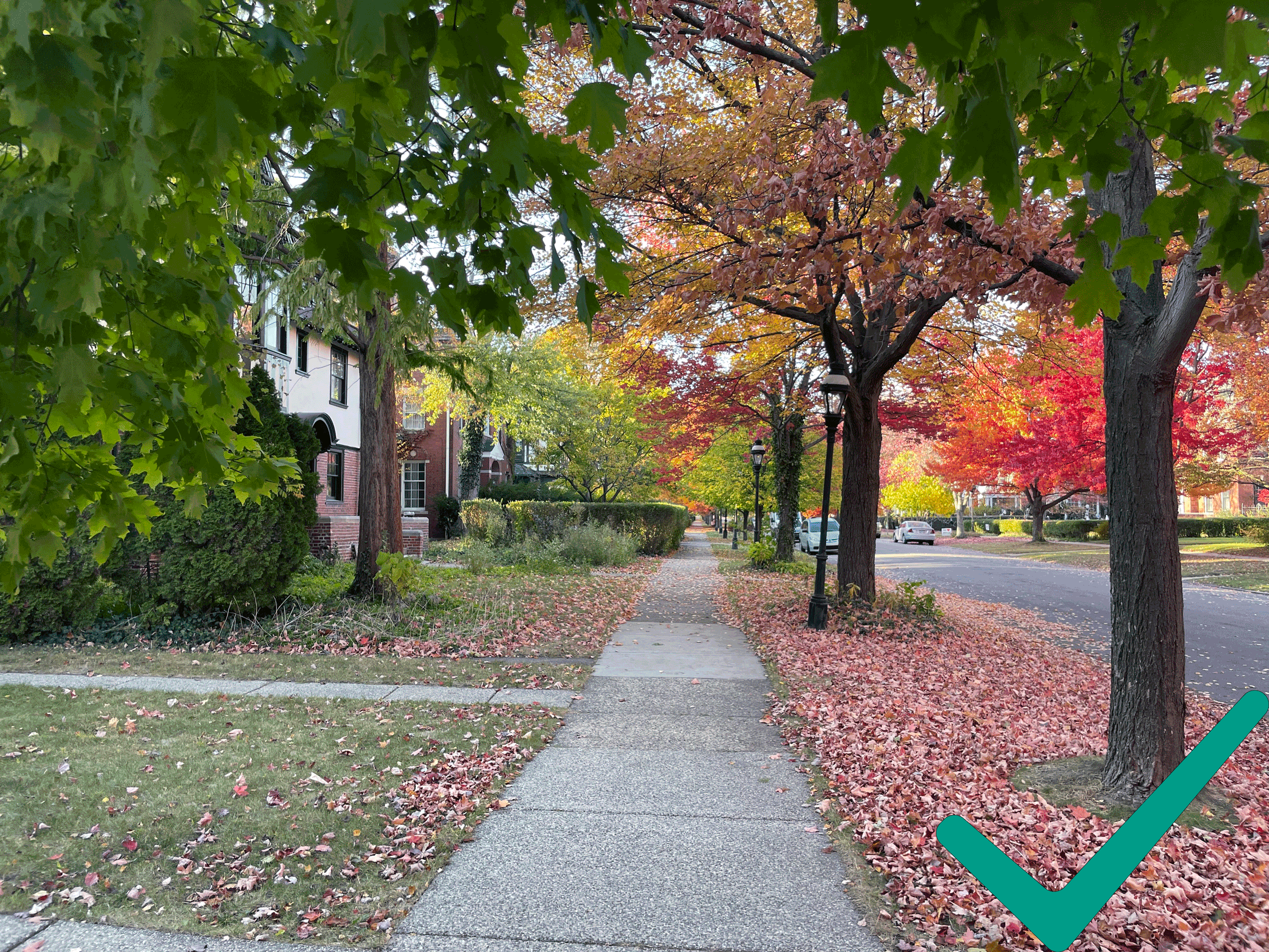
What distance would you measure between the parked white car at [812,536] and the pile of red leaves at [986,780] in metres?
19.9

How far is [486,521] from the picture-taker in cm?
2423

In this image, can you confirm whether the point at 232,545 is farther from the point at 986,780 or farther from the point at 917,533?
the point at 917,533

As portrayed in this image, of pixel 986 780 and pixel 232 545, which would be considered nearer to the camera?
pixel 986 780

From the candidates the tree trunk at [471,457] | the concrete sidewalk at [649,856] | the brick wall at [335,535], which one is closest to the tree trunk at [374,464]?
the brick wall at [335,535]

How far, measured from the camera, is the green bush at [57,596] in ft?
29.1

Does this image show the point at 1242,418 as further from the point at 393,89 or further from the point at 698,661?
the point at 393,89

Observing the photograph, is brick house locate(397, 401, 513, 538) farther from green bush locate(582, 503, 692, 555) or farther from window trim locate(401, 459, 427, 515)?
green bush locate(582, 503, 692, 555)

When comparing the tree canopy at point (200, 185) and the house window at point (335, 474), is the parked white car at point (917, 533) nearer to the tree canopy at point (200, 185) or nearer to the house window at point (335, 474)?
the house window at point (335, 474)

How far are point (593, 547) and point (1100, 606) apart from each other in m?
12.3

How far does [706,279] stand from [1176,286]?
4.90m

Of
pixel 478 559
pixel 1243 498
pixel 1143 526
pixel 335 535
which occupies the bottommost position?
pixel 478 559

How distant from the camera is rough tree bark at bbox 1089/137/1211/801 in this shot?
4.86m

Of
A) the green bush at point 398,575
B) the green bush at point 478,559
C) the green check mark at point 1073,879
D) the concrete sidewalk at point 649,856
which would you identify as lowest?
the concrete sidewalk at point 649,856

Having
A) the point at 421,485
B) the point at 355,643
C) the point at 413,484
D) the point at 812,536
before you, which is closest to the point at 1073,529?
the point at 812,536
